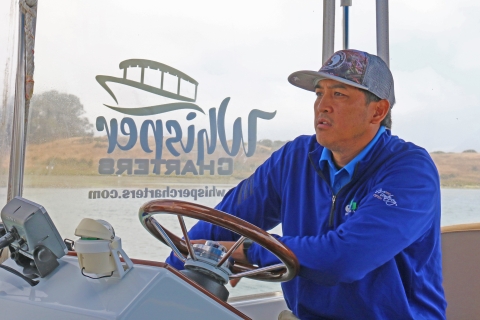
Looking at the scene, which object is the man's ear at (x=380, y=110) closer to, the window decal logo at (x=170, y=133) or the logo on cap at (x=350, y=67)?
the logo on cap at (x=350, y=67)

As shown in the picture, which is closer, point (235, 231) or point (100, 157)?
point (235, 231)

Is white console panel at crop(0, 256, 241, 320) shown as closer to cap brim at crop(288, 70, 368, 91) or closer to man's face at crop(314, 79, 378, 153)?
man's face at crop(314, 79, 378, 153)

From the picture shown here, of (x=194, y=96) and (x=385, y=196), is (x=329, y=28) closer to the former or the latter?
(x=194, y=96)

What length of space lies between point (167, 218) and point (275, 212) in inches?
35.0

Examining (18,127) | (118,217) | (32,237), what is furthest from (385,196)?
(118,217)

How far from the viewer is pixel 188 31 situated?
8.25 feet

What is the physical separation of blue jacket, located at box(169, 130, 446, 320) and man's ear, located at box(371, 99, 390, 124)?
59mm

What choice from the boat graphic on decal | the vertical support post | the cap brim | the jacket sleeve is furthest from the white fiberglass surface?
the jacket sleeve

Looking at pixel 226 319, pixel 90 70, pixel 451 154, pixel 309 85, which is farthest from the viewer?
pixel 451 154

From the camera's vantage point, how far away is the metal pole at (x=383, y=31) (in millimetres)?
2512

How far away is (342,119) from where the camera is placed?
1.59 metres

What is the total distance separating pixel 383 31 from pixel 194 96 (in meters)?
1.02

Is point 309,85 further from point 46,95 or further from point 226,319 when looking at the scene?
point 46,95

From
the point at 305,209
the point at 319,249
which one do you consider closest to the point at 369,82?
the point at 305,209
